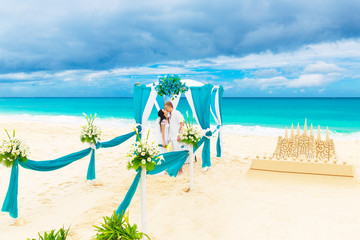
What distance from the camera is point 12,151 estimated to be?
15.0 ft

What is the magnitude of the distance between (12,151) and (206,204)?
368cm

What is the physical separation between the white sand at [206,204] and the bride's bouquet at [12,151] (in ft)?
3.78

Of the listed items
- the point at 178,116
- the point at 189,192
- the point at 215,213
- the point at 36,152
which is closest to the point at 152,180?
the point at 189,192

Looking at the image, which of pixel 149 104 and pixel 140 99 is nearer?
pixel 149 104

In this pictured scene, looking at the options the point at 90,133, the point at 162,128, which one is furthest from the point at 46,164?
the point at 162,128

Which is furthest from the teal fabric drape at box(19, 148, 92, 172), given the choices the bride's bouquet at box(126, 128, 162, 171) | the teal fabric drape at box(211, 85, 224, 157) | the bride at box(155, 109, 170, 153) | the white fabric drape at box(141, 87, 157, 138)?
the teal fabric drape at box(211, 85, 224, 157)

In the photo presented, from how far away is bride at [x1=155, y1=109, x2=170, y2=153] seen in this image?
696 cm

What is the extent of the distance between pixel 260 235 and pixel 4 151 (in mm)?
4388

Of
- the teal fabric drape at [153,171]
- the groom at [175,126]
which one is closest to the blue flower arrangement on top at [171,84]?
the groom at [175,126]

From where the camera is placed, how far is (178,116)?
22.9ft

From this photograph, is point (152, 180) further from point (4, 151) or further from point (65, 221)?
point (4, 151)

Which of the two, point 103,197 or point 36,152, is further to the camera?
point 36,152

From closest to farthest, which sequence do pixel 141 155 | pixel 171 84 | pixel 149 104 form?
pixel 141 155 → pixel 171 84 → pixel 149 104

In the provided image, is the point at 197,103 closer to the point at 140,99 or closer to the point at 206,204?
the point at 140,99
